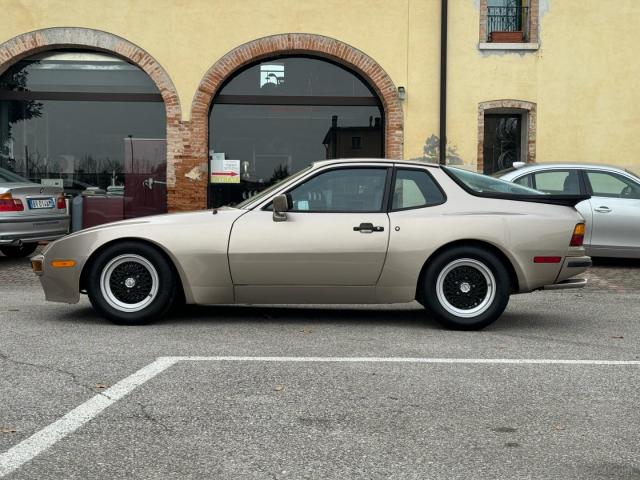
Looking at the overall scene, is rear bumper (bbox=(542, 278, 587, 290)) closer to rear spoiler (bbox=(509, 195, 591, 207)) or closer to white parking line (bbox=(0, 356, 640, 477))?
rear spoiler (bbox=(509, 195, 591, 207))

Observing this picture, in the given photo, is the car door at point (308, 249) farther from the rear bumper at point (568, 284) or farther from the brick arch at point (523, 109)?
the brick arch at point (523, 109)

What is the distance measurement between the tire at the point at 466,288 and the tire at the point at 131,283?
7.14 ft

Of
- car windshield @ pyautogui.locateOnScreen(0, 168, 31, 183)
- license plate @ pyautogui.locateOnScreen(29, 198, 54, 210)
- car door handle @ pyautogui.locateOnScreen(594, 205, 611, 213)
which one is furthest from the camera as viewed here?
car door handle @ pyautogui.locateOnScreen(594, 205, 611, 213)

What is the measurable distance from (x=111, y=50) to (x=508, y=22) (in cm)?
776

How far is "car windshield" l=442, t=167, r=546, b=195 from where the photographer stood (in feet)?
23.2

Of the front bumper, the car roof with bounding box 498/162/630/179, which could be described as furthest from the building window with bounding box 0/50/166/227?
the front bumper

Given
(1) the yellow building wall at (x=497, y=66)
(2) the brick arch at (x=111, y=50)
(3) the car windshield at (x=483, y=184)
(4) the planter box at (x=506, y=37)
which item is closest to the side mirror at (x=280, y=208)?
(3) the car windshield at (x=483, y=184)

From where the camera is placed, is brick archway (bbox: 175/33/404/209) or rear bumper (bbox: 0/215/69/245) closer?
rear bumper (bbox: 0/215/69/245)

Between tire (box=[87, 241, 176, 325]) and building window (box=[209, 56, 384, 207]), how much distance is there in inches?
367

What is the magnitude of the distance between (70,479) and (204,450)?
1.97 feet

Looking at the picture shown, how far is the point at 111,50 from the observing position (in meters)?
15.6

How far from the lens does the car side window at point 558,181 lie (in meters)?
12.2

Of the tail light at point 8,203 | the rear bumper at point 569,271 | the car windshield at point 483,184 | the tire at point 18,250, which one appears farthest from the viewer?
the tire at point 18,250

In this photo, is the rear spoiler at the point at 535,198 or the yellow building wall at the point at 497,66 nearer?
the rear spoiler at the point at 535,198
